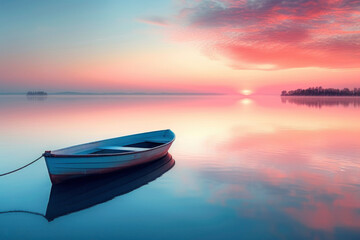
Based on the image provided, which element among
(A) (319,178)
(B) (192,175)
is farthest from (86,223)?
(A) (319,178)

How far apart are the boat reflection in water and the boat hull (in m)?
0.26

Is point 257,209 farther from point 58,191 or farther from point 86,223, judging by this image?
point 58,191

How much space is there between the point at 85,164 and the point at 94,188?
3.14 ft

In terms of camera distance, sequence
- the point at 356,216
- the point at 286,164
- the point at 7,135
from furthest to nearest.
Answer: the point at 7,135 < the point at 286,164 < the point at 356,216

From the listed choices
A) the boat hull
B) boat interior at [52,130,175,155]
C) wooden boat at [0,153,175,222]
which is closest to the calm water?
wooden boat at [0,153,175,222]

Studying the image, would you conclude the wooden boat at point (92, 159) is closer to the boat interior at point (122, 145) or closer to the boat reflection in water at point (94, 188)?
the boat interior at point (122, 145)

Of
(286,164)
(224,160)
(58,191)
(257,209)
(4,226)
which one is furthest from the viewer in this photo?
(224,160)

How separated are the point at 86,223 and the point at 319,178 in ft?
28.7

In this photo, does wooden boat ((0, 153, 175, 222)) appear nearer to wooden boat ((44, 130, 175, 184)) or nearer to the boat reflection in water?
the boat reflection in water

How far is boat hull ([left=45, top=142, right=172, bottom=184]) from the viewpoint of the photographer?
8.37 m

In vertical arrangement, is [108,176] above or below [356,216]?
above

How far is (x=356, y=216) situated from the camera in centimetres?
667

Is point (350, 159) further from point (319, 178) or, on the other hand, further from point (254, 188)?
point (254, 188)

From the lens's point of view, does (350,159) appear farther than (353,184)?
Yes
